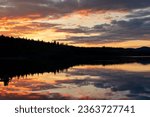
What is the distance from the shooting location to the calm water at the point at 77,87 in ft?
15.0

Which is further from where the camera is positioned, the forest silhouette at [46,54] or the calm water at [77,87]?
the forest silhouette at [46,54]

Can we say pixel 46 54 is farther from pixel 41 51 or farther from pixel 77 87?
pixel 77 87

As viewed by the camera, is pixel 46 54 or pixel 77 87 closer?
pixel 77 87

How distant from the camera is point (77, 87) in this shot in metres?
4.99

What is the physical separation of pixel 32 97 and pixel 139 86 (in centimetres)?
127

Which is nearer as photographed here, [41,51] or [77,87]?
[77,87]

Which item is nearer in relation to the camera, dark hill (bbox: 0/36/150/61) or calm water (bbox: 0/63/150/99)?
calm water (bbox: 0/63/150/99)

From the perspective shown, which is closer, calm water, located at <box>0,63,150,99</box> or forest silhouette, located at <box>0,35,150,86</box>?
calm water, located at <box>0,63,150,99</box>

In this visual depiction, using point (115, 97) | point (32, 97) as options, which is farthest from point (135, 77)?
point (32, 97)

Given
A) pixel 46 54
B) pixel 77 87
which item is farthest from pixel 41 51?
pixel 77 87

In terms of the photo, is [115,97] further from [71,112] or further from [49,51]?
[49,51]

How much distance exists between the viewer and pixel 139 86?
5066 millimetres

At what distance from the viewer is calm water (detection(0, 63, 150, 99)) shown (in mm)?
4586

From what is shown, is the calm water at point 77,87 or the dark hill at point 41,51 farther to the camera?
the dark hill at point 41,51
